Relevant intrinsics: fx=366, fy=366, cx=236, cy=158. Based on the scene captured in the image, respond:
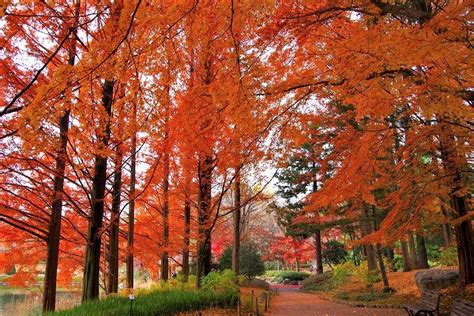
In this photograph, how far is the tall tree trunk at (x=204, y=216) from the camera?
34.1 feet

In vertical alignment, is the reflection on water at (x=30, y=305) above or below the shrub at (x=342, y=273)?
below

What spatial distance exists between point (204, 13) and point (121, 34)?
0.98 meters

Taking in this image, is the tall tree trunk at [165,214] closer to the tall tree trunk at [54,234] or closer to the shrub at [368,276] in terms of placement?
the tall tree trunk at [54,234]

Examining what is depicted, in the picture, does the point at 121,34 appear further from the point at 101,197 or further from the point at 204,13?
the point at 101,197

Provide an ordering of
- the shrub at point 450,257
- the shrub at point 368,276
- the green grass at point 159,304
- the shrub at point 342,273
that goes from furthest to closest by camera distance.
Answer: the shrub at point 342,273
the shrub at point 368,276
the shrub at point 450,257
the green grass at point 159,304

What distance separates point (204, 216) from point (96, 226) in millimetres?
4310

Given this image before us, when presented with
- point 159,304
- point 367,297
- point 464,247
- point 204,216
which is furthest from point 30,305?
point 464,247

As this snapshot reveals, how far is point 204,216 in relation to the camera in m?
12.0

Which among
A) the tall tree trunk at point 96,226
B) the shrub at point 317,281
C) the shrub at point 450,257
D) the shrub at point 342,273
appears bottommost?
the shrub at point 317,281

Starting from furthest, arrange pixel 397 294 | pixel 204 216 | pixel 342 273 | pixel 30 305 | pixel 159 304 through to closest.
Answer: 1. pixel 342 273
2. pixel 30 305
3. pixel 397 294
4. pixel 204 216
5. pixel 159 304

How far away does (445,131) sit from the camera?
816 cm

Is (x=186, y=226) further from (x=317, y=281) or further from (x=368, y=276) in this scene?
(x=317, y=281)

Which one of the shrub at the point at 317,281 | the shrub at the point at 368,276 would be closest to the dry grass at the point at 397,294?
the shrub at the point at 368,276

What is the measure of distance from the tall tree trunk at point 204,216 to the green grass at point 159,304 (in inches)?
71.6
